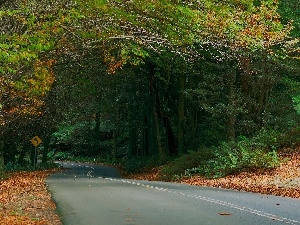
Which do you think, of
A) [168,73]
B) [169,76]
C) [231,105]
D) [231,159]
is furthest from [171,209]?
[169,76]

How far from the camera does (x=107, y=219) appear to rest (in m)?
11.3

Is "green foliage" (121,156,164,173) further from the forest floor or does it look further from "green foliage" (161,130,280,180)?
"green foliage" (161,130,280,180)

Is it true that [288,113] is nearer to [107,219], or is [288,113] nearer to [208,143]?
[208,143]

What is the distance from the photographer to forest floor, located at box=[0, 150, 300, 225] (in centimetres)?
1234

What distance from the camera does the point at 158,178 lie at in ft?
114

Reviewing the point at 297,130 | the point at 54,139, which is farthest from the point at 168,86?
the point at 54,139

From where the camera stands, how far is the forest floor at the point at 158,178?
12344 millimetres

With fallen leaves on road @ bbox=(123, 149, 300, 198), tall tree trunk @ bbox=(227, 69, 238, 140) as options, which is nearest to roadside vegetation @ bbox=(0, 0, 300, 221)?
tall tree trunk @ bbox=(227, 69, 238, 140)

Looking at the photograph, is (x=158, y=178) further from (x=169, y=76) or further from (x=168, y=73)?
(x=169, y=76)

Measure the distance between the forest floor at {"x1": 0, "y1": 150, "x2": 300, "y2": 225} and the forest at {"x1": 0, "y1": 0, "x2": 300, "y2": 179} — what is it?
1051 mm

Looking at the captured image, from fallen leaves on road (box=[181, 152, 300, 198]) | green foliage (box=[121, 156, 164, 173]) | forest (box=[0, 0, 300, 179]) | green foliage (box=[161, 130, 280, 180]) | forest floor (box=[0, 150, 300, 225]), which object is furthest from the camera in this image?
green foliage (box=[121, 156, 164, 173])

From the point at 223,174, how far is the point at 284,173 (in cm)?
416

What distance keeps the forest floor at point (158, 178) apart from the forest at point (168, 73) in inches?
41.4

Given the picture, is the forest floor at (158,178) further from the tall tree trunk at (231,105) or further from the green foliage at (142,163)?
the green foliage at (142,163)
